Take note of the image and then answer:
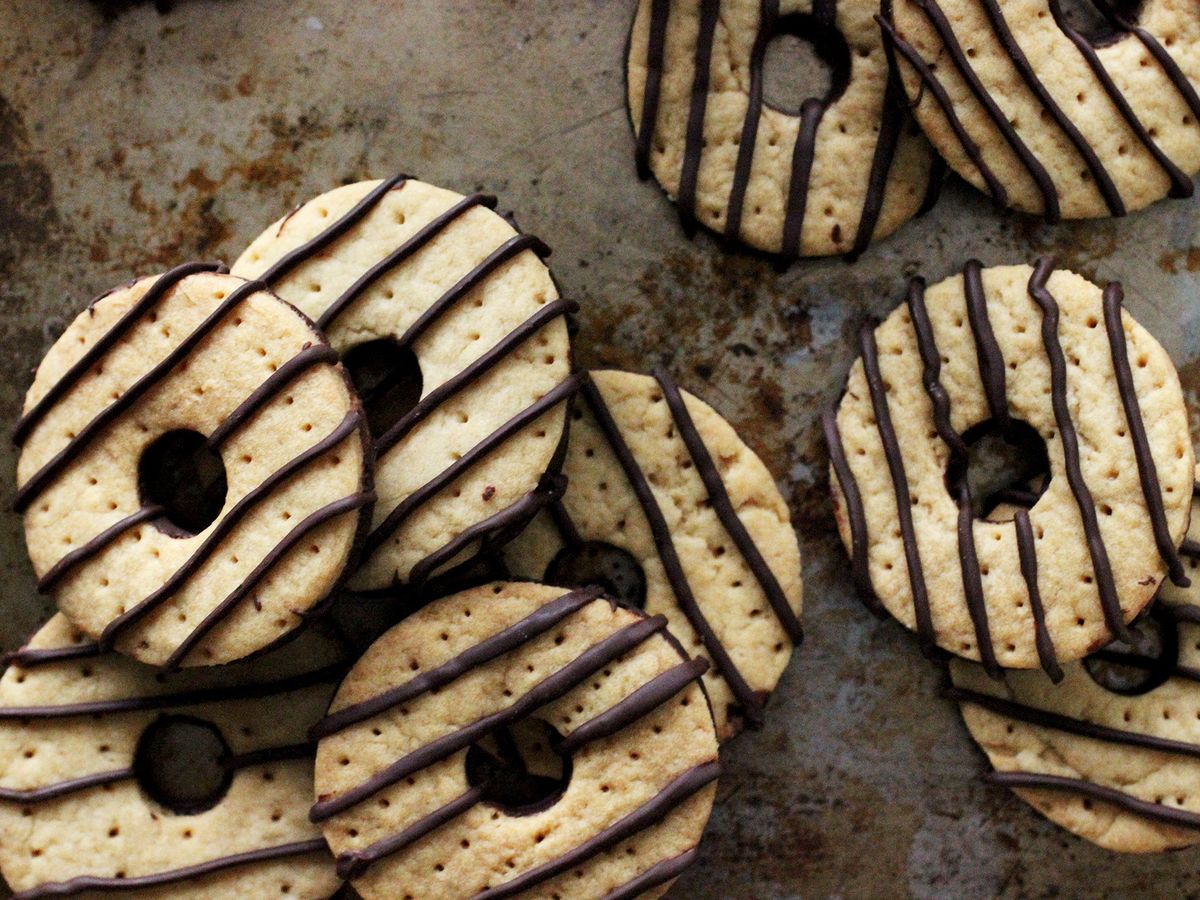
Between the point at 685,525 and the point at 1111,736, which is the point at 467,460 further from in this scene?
the point at 1111,736

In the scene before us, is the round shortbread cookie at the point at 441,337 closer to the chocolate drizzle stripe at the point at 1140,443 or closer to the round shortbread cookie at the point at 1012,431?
the round shortbread cookie at the point at 1012,431

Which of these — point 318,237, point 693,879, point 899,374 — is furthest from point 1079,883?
point 318,237

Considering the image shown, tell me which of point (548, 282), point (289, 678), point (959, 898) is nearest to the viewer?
point (548, 282)

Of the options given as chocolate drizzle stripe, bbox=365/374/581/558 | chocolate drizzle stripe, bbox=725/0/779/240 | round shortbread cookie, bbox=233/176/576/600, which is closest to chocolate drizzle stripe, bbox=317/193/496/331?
round shortbread cookie, bbox=233/176/576/600

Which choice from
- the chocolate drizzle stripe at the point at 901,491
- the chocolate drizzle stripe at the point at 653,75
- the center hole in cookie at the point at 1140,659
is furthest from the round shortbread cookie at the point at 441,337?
the center hole in cookie at the point at 1140,659

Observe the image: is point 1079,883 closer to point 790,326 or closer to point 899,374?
point 899,374

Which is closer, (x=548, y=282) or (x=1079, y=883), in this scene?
(x=548, y=282)
